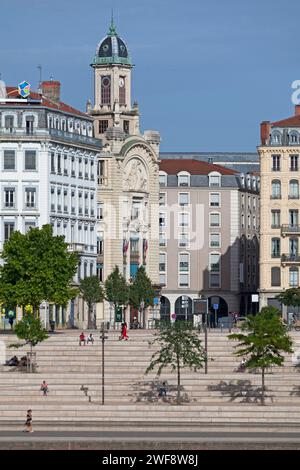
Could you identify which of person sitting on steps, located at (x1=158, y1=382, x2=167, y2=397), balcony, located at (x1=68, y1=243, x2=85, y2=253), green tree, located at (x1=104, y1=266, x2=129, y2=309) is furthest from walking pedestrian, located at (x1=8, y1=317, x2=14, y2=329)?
person sitting on steps, located at (x1=158, y1=382, x2=167, y2=397)

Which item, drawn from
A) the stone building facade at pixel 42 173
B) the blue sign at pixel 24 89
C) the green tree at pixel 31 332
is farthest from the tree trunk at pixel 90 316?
the green tree at pixel 31 332

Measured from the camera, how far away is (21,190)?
185 meters

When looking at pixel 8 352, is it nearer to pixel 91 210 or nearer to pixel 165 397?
pixel 165 397

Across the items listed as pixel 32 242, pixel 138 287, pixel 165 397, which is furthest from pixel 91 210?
pixel 165 397

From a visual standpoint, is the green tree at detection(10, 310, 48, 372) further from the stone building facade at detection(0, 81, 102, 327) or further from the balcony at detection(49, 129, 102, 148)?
the balcony at detection(49, 129, 102, 148)

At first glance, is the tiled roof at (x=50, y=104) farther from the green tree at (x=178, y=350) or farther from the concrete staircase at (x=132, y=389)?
the green tree at (x=178, y=350)

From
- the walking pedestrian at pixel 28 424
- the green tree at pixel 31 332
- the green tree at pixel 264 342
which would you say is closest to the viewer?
the walking pedestrian at pixel 28 424

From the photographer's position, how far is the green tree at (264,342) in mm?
143250

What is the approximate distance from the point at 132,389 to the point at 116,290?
162 ft

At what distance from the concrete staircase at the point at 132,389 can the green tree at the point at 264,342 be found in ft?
3.94

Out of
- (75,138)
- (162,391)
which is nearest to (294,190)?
(75,138)

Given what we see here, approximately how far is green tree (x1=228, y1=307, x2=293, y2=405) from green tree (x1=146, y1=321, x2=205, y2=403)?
219 centimetres

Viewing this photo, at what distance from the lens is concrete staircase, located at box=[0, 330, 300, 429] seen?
135m
